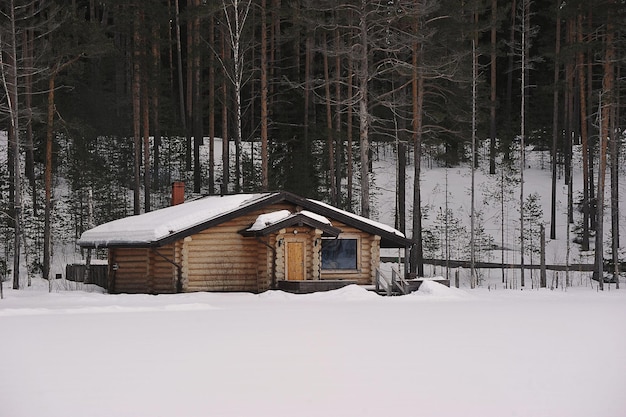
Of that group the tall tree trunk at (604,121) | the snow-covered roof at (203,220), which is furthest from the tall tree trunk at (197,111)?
the tall tree trunk at (604,121)

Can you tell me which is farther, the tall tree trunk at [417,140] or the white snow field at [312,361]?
the tall tree trunk at [417,140]

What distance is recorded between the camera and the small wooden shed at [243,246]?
91.7 feet

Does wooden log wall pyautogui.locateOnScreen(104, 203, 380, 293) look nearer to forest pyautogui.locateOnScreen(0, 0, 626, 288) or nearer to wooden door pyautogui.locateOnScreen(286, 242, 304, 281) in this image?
wooden door pyautogui.locateOnScreen(286, 242, 304, 281)

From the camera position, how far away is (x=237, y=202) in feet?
96.4

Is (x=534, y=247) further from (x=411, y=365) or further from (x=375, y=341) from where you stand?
(x=411, y=365)

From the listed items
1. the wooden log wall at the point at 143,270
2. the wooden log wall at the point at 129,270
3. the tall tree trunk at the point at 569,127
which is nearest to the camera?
the wooden log wall at the point at 143,270

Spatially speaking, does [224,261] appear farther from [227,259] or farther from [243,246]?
[243,246]

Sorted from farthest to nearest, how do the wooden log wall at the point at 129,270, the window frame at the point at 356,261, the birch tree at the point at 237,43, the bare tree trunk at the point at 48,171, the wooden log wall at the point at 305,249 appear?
1. the birch tree at the point at 237,43
2. the bare tree trunk at the point at 48,171
3. the window frame at the point at 356,261
4. the wooden log wall at the point at 129,270
5. the wooden log wall at the point at 305,249

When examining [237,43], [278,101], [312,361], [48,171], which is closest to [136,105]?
[237,43]

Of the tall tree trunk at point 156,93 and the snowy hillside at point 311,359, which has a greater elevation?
the tall tree trunk at point 156,93

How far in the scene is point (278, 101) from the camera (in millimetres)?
41062

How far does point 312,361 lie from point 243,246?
16629 mm

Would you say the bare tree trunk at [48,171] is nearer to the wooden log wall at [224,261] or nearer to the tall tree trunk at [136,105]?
the wooden log wall at [224,261]

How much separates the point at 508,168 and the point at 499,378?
38.7 m
